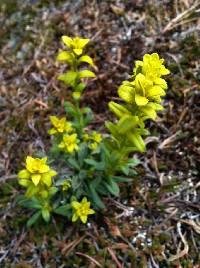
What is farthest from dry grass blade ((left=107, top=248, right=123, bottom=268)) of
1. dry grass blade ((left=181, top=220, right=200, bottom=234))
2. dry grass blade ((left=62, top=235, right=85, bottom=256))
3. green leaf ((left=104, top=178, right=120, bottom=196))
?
dry grass blade ((left=181, top=220, right=200, bottom=234))

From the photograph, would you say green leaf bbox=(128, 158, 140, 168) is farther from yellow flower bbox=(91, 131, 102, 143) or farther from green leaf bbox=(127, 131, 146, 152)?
green leaf bbox=(127, 131, 146, 152)

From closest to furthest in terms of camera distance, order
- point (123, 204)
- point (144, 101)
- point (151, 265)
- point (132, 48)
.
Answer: point (144, 101)
point (151, 265)
point (123, 204)
point (132, 48)

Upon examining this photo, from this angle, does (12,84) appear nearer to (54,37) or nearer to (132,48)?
(54,37)

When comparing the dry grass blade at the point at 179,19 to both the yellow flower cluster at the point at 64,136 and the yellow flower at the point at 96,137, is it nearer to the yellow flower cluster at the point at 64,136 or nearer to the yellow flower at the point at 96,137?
the yellow flower at the point at 96,137

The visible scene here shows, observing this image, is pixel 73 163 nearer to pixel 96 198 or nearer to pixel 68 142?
pixel 68 142

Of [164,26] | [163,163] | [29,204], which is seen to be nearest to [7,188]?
[29,204]

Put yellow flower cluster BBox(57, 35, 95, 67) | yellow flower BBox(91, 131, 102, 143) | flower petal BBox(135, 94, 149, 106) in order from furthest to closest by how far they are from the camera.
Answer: yellow flower BBox(91, 131, 102, 143), yellow flower cluster BBox(57, 35, 95, 67), flower petal BBox(135, 94, 149, 106)

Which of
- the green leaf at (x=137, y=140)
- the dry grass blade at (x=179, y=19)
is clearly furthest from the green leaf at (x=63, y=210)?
the dry grass blade at (x=179, y=19)
